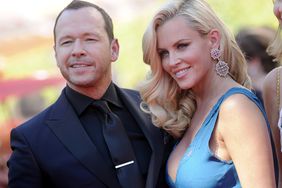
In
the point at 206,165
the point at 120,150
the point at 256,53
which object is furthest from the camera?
the point at 256,53

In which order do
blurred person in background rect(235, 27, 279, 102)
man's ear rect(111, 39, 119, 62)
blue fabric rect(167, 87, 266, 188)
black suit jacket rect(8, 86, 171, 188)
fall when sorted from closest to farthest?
blue fabric rect(167, 87, 266, 188)
black suit jacket rect(8, 86, 171, 188)
man's ear rect(111, 39, 119, 62)
blurred person in background rect(235, 27, 279, 102)

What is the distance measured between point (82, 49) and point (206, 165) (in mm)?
957

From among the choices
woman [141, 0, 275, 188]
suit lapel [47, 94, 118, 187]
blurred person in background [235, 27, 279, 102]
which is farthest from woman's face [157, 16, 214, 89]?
blurred person in background [235, 27, 279, 102]

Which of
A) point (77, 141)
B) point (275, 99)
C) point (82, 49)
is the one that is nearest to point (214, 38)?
point (275, 99)

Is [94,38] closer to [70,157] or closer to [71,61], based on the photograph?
[71,61]

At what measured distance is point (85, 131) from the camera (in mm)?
3801

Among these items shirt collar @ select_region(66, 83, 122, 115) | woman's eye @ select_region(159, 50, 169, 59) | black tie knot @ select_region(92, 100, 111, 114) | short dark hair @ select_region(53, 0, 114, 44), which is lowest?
black tie knot @ select_region(92, 100, 111, 114)

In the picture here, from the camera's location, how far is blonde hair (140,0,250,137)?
383 centimetres

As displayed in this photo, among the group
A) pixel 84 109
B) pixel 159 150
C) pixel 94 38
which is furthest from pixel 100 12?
pixel 159 150

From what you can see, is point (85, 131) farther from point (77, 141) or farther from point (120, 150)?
point (120, 150)

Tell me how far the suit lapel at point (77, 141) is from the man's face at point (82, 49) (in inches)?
7.6

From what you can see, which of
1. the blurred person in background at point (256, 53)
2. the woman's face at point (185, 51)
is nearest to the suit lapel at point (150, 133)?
the woman's face at point (185, 51)

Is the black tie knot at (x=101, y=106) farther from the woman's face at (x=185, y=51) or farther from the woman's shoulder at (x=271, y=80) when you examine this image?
the woman's shoulder at (x=271, y=80)

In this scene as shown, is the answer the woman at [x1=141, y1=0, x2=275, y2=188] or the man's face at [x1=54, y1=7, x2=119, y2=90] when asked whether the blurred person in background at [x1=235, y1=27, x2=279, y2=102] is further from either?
the man's face at [x1=54, y1=7, x2=119, y2=90]
